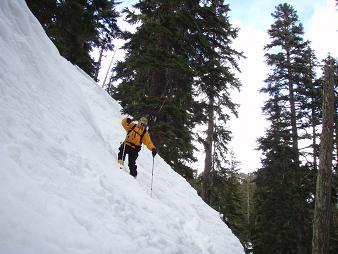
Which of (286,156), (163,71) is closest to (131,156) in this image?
(163,71)

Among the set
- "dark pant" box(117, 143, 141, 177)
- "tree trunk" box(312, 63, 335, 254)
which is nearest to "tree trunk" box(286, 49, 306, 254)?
"tree trunk" box(312, 63, 335, 254)

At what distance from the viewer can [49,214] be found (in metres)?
3.82

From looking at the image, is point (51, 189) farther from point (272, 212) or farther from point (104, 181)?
point (272, 212)

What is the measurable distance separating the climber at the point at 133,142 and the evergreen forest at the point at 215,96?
4.06 meters

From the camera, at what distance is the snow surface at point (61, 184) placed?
3.64 m

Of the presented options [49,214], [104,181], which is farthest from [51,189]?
[104,181]

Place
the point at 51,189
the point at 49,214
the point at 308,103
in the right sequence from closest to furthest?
the point at 49,214 → the point at 51,189 → the point at 308,103

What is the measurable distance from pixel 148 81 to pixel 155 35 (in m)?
2.35

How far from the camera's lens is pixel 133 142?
8320 millimetres

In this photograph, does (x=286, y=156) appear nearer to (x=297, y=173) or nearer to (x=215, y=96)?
(x=297, y=173)

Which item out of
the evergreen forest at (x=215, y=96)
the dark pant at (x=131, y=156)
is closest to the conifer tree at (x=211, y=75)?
the evergreen forest at (x=215, y=96)

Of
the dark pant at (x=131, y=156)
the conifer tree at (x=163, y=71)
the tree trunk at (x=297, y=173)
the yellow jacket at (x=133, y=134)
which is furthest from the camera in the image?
the tree trunk at (x=297, y=173)

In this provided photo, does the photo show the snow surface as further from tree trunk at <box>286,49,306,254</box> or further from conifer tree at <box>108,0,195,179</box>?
tree trunk at <box>286,49,306,254</box>

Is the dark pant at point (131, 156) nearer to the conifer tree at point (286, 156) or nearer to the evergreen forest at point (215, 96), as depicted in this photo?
the evergreen forest at point (215, 96)
